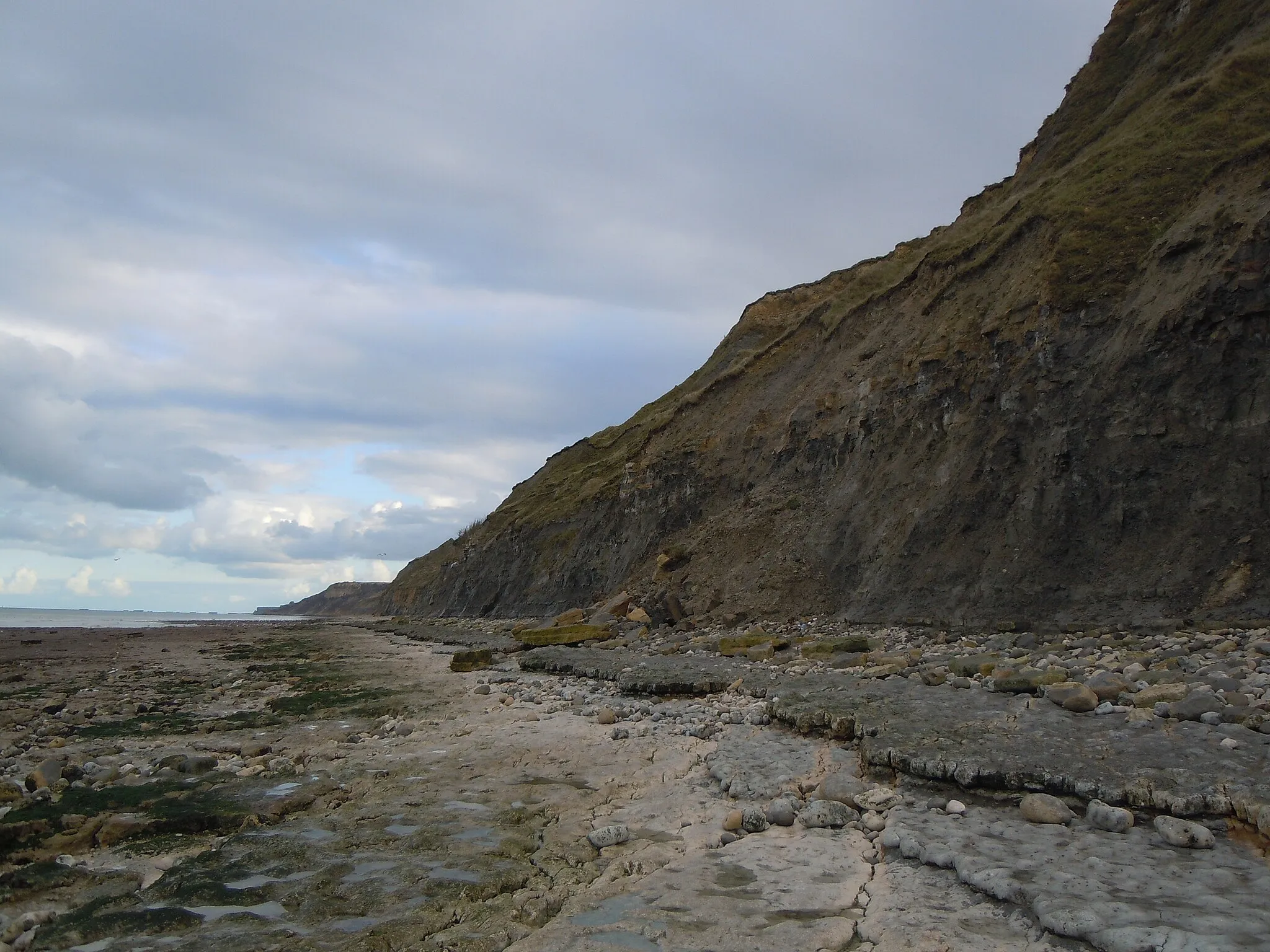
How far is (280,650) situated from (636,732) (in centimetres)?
3158

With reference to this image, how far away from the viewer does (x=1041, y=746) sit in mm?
7391

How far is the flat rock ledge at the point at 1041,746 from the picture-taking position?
19.7 ft

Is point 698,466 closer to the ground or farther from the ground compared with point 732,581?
farther from the ground

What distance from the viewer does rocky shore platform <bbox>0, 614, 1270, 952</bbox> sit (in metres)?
4.68

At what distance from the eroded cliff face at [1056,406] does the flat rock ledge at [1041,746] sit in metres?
7.71

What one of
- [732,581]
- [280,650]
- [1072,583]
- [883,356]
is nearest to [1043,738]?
[1072,583]

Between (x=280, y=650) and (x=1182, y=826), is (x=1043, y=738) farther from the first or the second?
(x=280, y=650)

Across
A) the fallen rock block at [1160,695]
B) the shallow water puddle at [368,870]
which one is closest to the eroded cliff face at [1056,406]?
the fallen rock block at [1160,695]

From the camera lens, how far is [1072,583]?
54.6 feet

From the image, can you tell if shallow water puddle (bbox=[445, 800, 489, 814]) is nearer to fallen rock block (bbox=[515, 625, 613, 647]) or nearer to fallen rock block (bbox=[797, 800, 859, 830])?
fallen rock block (bbox=[797, 800, 859, 830])

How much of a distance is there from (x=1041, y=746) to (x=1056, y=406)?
13.8 m

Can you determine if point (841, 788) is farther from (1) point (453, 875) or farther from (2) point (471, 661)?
(2) point (471, 661)

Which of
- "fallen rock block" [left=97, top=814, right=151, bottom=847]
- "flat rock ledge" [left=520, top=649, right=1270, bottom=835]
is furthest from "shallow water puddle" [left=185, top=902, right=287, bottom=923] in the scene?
"flat rock ledge" [left=520, top=649, right=1270, bottom=835]

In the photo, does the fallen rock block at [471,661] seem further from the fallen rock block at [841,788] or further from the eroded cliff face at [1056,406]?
the fallen rock block at [841,788]
